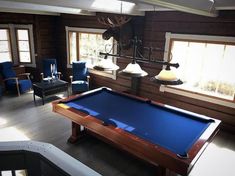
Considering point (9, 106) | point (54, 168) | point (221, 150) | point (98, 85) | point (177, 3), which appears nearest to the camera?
point (54, 168)

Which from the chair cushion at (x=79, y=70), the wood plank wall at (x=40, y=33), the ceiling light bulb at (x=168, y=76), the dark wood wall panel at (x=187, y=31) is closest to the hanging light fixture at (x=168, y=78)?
the ceiling light bulb at (x=168, y=76)

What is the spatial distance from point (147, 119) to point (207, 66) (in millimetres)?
2409

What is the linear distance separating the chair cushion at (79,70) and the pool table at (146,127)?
2632 millimetres

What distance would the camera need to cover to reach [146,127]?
290cm

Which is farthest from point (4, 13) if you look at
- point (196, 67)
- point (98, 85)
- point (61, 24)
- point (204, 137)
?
point (204, 137)

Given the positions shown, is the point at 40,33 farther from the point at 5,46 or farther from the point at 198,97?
the point at 198,97

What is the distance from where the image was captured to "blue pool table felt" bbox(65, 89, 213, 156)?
8.61 feet

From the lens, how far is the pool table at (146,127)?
2387 millimetres

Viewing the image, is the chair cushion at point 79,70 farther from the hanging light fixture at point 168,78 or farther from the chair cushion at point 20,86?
the hanging light fixture at point 168,78

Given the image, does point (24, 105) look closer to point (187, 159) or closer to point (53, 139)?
point (53, 139)

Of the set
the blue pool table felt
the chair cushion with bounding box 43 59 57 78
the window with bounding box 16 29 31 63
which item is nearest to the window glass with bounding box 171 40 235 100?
the blue pool table felt

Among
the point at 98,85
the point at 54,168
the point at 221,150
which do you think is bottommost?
the point at 221,150

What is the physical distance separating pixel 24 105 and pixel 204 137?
4.61 meters

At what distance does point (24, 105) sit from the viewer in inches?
215
